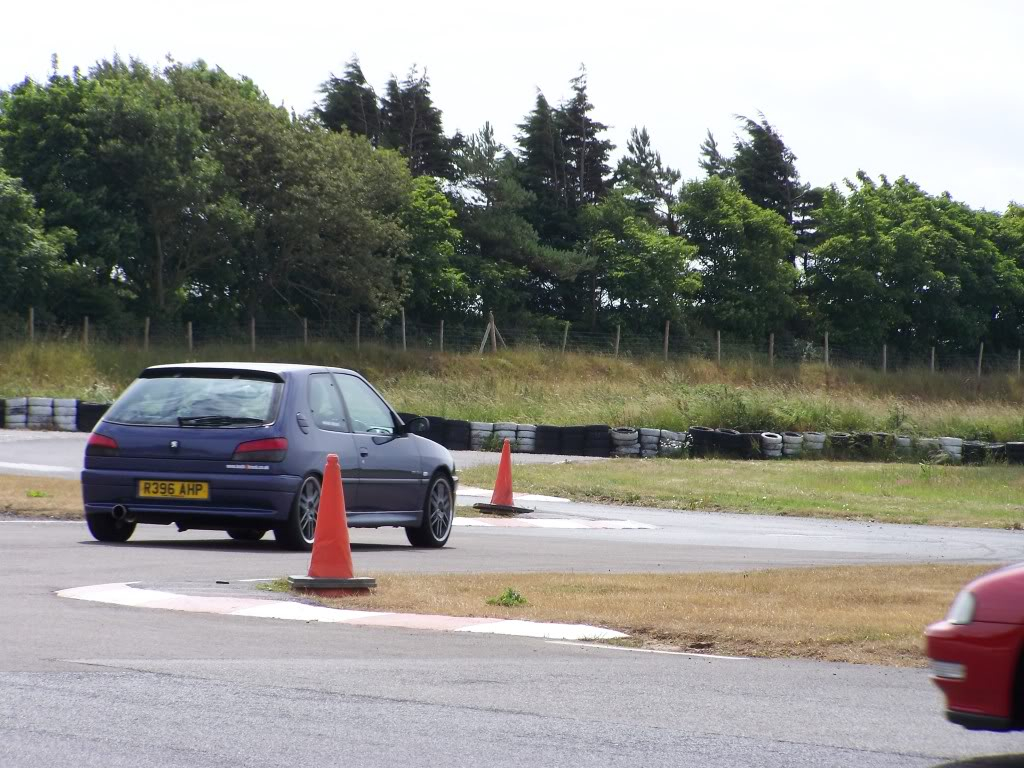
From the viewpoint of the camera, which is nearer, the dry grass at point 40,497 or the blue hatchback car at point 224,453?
the blue hatchback car at point 224,453

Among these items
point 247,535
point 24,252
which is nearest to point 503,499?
point 247,535

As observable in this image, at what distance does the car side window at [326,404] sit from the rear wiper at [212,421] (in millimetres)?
636

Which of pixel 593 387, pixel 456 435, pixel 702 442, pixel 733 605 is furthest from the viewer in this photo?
pixel 593 387

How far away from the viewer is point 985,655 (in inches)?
201

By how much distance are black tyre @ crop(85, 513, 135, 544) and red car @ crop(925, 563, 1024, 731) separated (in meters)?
9.45

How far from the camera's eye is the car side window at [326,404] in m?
13.5

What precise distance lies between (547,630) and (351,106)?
67128 mm

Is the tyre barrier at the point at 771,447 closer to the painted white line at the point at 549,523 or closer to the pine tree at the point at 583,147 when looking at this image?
the painted white line at the point at 549,523

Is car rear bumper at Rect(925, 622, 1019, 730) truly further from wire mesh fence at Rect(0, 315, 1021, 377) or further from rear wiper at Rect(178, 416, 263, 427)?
wire mesh fence at Rect(0, 315, 1021, 377)

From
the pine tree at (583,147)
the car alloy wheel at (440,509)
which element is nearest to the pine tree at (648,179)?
the pine tree at (583,147)

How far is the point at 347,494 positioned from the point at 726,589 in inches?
161

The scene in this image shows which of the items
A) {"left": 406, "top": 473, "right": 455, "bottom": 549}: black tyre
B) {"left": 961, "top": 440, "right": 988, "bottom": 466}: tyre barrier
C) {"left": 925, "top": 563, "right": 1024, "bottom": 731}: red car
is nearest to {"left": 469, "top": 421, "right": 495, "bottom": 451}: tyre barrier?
{"left": 961, "top": 440, "right": 988, "bottom": 466}: tyre barrier

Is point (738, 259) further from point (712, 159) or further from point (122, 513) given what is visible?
point (122, 513)

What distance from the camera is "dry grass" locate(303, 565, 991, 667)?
8.38 m
